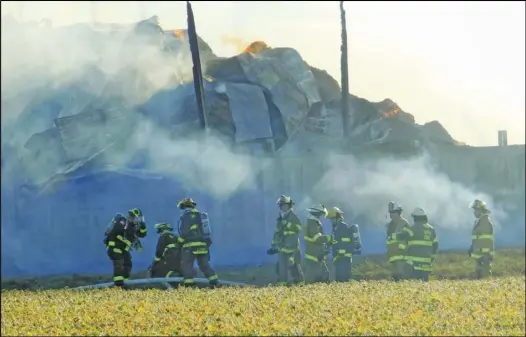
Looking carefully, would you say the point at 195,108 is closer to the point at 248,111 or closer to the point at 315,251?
the point at 248,111

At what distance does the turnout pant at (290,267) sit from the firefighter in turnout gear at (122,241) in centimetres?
316

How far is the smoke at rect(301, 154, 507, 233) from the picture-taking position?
3089 cm

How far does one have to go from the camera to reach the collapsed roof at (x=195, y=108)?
104 ft

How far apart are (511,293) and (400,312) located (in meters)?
3.25

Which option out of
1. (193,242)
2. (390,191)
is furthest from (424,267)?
(390,191)

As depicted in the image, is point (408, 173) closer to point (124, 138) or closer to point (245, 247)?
point (245, 247)

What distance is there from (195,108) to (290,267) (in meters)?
12.6

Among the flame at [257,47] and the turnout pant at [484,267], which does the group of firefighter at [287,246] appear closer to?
the turnout pant at [484,267]

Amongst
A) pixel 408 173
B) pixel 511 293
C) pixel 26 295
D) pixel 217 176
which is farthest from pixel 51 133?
pixel 511 293

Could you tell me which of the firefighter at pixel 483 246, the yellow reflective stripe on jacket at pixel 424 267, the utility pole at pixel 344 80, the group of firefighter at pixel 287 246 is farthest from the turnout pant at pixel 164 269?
the utility pole at pixel 344 80

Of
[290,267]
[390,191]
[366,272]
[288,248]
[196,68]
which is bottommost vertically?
[366,272]

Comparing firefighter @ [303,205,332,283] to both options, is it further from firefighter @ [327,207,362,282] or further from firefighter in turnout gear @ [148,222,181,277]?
firefighter in turnout gear @ [148,222,181,277]

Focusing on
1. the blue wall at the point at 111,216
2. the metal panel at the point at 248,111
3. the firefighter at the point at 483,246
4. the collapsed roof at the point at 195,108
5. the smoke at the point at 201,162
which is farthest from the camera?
the metal panel at the point at 248,111

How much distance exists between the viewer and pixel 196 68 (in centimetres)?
3133
